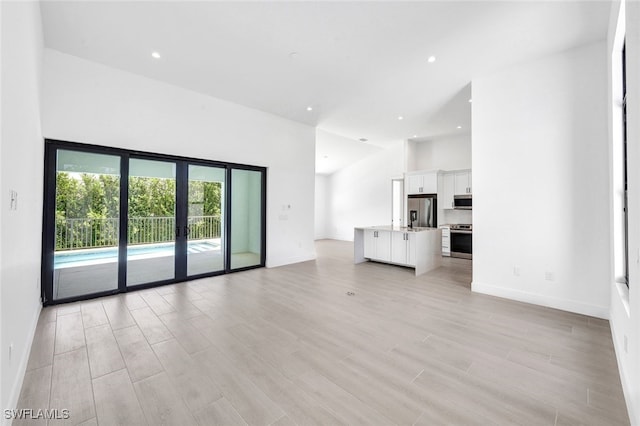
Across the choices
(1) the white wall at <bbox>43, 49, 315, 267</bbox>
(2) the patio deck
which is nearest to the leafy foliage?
(2) the patio deck

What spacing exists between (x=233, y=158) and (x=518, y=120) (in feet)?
15.7

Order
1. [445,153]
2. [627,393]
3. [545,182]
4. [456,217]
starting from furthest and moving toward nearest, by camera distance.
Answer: [445,153] → [456,217] → [545,182] → [627,393]

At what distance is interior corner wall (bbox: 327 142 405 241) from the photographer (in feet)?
31.2

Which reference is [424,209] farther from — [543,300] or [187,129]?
[187,129]

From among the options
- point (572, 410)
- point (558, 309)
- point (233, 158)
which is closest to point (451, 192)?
point (558, 309)

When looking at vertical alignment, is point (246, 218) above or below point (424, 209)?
below

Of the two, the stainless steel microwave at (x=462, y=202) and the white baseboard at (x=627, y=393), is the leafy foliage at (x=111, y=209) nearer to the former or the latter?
the white baseboard at (x=627, y=393)

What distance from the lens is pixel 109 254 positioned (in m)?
4.07

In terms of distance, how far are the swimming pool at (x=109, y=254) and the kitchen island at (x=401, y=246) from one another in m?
3.53

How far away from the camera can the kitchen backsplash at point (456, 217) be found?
7.64 meters

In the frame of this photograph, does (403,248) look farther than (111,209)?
Yes

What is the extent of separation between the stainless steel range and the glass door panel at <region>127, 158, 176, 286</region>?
21.8 ft

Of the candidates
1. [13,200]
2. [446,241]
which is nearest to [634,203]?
[13,200]

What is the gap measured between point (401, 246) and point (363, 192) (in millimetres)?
5002
